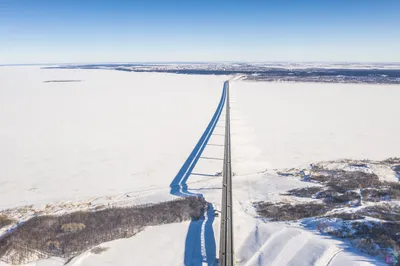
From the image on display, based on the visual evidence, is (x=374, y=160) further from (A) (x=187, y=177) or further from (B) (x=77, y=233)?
(B) (x=77, y=233)

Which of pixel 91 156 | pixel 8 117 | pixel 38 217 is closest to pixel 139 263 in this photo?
pixel 38 217

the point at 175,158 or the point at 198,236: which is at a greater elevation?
the point at 198,236

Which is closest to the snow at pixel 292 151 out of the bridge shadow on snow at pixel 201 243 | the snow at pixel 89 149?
the bridge shadow on snow at pixel 201 243

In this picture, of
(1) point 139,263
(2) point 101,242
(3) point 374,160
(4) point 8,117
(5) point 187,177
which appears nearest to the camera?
(1) point 139,263

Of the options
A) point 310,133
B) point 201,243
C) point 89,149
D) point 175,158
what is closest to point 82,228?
point 201,243

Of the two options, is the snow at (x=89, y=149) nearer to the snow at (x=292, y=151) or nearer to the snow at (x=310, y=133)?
the snow at (x=292, y=151)

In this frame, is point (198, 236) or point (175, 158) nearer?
point (198, 236)

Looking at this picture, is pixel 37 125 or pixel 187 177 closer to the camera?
pixel 187 177

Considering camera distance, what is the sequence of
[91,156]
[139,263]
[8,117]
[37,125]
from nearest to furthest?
[139,263] → [91,156] → [37,125] → [8,117]

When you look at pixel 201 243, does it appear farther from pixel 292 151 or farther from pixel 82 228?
pixel 292 151
